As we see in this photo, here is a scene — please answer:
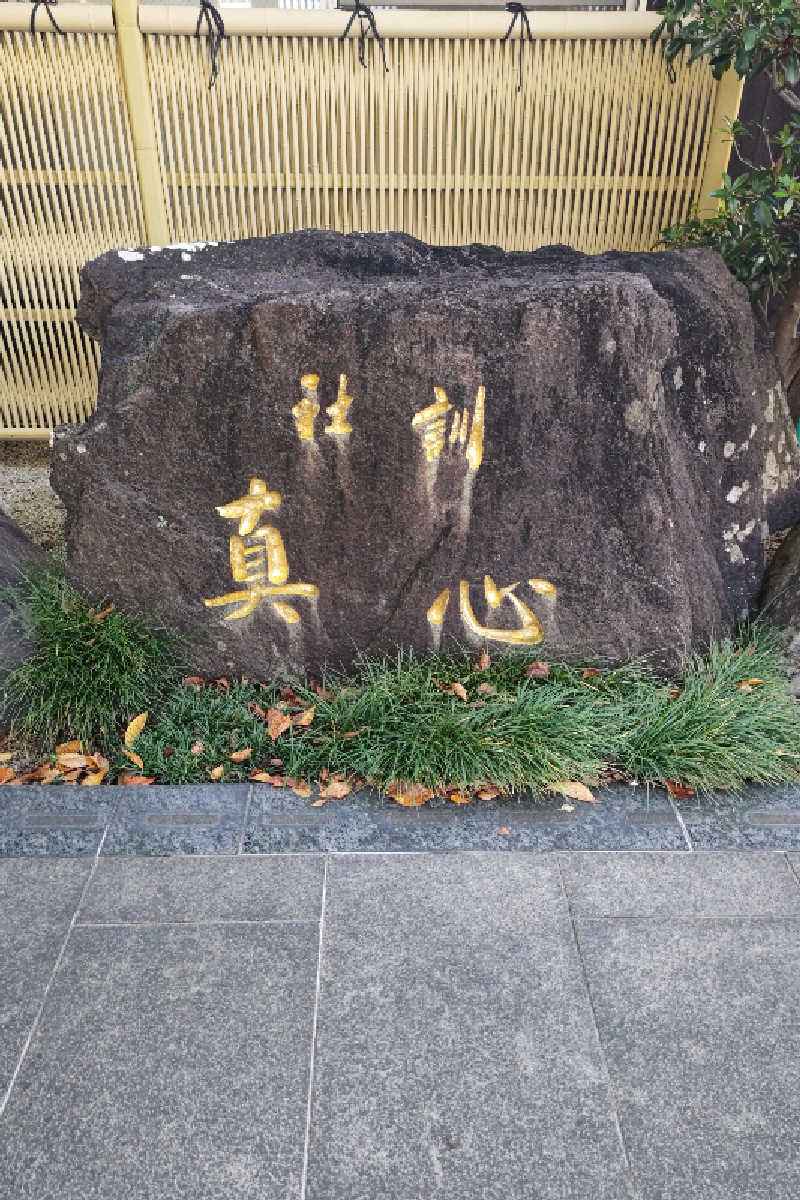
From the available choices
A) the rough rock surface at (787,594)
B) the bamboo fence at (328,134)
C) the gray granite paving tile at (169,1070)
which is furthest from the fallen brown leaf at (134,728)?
the bamboo fence at (328,134)

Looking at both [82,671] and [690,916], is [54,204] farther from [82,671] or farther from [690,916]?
[690,916]

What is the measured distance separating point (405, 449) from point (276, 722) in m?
1.38

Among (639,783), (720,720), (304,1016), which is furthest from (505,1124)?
(720,720)

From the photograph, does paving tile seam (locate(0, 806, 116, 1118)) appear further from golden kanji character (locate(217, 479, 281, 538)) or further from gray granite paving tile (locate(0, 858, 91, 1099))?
golden kanji character (locate(217, 479, 281, 538))

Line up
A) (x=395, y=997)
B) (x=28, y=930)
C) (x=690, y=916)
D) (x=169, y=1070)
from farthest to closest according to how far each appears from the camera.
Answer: (x=690, y=916) < (x=28, y=930) < (x=395, y=997) < (x=169, y=1070)

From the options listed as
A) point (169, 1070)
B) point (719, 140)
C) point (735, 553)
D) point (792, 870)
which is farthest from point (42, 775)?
point (719, 140)

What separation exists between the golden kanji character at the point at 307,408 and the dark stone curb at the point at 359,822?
1.57 meters

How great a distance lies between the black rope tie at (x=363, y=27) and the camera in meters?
4.97

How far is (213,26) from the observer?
504 cm

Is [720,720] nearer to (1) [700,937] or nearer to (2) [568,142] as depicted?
(1) [700,937]

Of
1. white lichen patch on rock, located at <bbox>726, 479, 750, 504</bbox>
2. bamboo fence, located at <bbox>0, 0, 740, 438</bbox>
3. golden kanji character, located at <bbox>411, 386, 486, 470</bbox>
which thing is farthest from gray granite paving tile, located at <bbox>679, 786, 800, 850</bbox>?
bamboo fence, located at <bbox>0, 0, 740, 438</bbox>

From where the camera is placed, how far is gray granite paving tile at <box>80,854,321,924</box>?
306 cm

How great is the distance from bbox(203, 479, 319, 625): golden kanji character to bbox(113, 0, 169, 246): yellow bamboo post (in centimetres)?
270

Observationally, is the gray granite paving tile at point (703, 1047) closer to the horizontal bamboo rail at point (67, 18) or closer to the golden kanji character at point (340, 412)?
the golden kanji character at point (340, 412)
